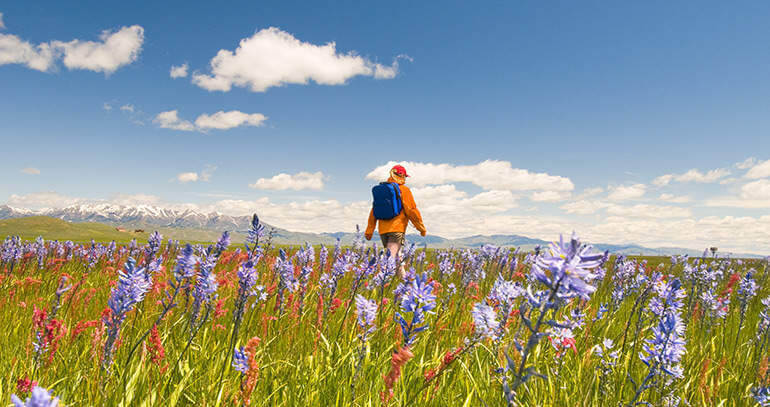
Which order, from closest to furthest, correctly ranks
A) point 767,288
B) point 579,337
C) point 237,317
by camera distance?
point 237,317 < point 579,337 < point 767,288

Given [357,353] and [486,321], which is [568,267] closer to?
[486,321]

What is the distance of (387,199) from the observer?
10062 mm

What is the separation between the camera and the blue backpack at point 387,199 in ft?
32.8

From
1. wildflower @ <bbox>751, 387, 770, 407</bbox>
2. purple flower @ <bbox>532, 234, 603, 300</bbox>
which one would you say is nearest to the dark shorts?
wildflower @ <bbox>751, 387, 770, 407</bbox>

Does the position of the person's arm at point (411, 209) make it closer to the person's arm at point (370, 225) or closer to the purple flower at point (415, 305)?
the person's arm at point (370, 225)

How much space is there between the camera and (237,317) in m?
2.26

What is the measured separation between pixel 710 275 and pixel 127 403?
7.43 meters

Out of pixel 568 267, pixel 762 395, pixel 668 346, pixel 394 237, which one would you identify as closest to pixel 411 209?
pixel 394 237

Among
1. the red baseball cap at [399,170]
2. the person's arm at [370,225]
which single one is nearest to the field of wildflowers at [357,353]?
the person's arm at [370,225]

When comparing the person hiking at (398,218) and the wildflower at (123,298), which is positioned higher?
the person hiking at (398,218)

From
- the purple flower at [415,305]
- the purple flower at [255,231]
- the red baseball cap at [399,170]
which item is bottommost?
the purple flower at [415,305]

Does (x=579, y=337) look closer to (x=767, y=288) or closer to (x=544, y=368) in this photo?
(x=544, y=368)

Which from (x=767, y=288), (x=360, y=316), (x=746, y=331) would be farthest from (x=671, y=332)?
(x=767, y=288)

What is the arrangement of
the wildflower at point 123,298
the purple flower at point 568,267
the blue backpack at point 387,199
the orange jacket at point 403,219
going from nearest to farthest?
the purple flower at point 568,267 → the wildflower at point 123,298 → the blue backpack at point 387,199 → the orange jacket at point 403,219
